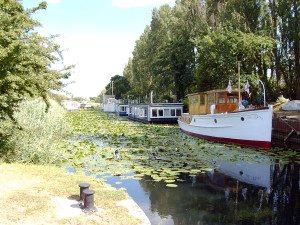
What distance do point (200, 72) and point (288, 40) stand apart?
975cm

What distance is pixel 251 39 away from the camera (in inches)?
1067

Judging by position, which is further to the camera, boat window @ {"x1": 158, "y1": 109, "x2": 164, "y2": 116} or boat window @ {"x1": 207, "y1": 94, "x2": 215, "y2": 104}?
boat window @ {"x1": 158, "y1": 109, "x2": 164, "y2": 116}

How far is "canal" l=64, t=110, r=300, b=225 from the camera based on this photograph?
6.76 m

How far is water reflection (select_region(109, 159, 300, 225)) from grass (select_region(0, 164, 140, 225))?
41.8 inches

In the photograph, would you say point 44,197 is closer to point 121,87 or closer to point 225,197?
point 225,197

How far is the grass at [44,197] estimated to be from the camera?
5.22 metres

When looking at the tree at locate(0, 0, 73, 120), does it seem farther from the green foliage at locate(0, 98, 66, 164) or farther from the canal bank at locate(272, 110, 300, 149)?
the canal bank at locate(272, 110, 300, 149)

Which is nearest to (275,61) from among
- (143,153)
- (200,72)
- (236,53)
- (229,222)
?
(236,53)

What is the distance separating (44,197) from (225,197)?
5.05 m

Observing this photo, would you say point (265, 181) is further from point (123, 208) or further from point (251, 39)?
point (251, 39)

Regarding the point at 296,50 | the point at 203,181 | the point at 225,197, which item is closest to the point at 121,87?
the point at 296,50

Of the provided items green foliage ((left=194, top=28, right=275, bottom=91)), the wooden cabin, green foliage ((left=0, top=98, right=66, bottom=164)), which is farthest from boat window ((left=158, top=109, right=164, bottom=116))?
green foliage ((left=0, top=98, right=66, bottom=164))

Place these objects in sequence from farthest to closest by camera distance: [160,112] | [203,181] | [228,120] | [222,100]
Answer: [160,112] < [222,100] < [228,120] < [203,181]

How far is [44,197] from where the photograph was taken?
6.27 metres
